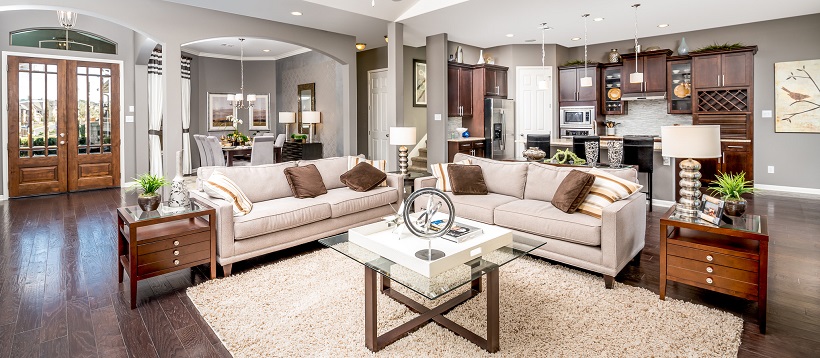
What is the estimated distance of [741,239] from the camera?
8.97 feet

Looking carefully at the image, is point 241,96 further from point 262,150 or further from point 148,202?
point 148,202

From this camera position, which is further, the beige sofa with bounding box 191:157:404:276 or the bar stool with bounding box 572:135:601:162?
the bar stool with bounding box 572:135:601:162

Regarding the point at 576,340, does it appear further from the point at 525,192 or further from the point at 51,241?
the point at 51,241

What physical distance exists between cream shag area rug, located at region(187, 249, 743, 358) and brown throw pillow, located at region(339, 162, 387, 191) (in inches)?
53.2

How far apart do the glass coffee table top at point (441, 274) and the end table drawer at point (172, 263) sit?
1132mm

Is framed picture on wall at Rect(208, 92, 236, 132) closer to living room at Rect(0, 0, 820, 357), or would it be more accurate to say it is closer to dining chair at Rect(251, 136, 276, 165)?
living room at Rect(0, 0, 820, 357)

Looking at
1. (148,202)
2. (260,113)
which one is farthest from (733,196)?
(260,113)

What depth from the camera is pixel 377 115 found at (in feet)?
30.1

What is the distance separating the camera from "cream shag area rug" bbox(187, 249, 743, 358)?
2238mm

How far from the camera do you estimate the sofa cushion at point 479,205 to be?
12.5 ft

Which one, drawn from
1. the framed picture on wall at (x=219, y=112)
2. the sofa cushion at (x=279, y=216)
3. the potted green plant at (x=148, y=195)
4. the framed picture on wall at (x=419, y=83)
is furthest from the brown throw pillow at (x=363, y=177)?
the framed picture on wall at (x=219, y=112)

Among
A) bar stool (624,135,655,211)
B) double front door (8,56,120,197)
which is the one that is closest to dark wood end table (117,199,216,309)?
bar stool (624,135,655,211)

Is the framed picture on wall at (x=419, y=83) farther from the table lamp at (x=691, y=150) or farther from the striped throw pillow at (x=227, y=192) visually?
the table lamp at (x=691, y=150)

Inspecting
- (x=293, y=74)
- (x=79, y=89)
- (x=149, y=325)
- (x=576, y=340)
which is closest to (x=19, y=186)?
(x=79, y=89)
